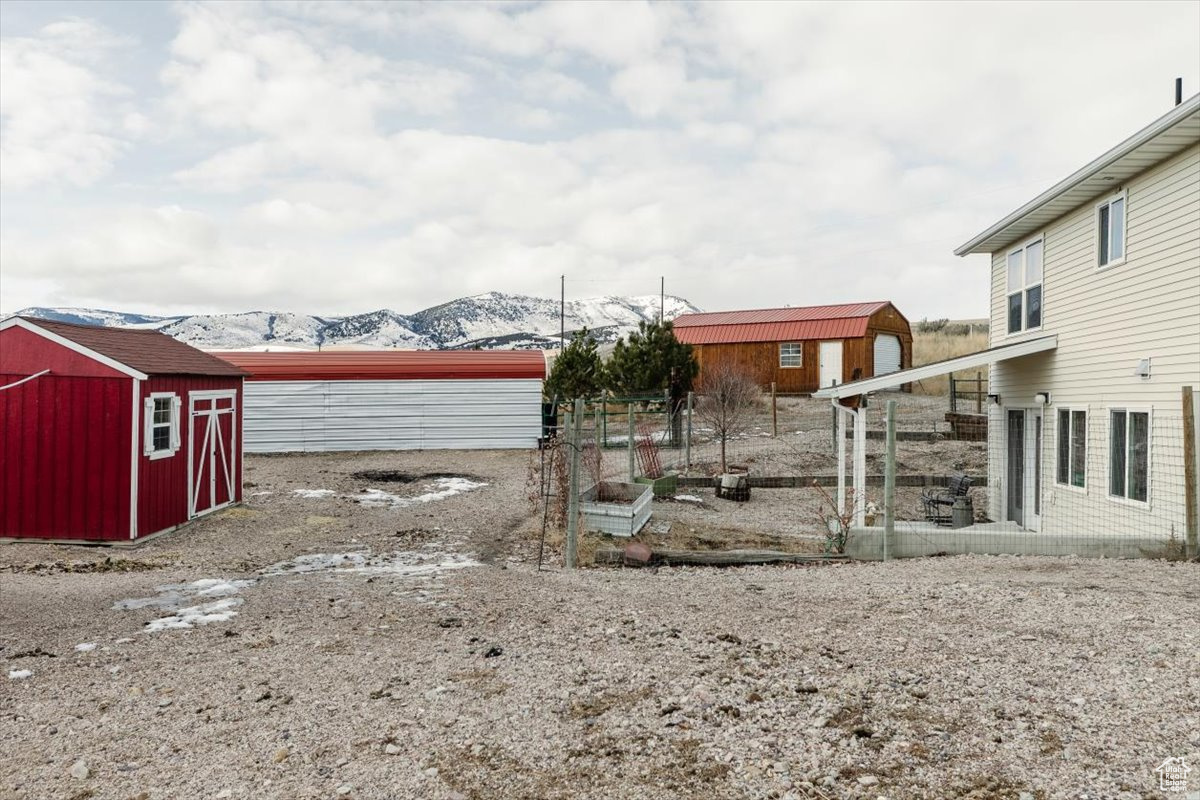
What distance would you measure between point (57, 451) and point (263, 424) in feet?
40.4

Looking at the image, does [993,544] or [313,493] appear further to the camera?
[313,493]

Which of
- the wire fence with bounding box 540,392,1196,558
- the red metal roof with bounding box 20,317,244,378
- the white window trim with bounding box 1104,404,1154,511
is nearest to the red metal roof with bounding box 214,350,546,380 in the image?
the wire fence with bounding box 540,392,1196,558

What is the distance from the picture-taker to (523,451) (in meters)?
22.8

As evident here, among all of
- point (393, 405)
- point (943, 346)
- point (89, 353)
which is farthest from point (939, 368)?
point (943, 346)

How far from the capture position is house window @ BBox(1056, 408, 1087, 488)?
10586mm

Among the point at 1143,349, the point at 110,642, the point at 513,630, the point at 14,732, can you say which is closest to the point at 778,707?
the point at 513,630

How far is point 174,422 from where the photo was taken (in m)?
11.7

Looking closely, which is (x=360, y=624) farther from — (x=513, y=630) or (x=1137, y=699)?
(x=1137, y=699)

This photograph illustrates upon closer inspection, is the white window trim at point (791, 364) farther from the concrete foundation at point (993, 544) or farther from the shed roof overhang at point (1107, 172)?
the concrete foundation at point (993, 544)

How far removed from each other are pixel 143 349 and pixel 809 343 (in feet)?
85.3

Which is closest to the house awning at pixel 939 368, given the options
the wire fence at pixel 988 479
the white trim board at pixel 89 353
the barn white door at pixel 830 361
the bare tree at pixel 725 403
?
the wire fence at pixel 988 479

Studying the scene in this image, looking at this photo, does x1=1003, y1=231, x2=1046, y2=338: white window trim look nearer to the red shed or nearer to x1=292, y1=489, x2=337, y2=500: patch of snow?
x1=292, y1=489, x2=337, y2=500: patch of snow

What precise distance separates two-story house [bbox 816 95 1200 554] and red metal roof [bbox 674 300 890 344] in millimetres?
18749

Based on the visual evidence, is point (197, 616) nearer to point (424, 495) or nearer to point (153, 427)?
point (153, 427)
